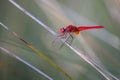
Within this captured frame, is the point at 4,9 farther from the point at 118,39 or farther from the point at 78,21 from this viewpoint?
the point at 118,39

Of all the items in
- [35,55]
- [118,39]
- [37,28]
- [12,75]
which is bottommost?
[12,75]

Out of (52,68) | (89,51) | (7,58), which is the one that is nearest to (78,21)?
(89,51)

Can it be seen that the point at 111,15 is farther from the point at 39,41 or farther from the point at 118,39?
the point at 39,41

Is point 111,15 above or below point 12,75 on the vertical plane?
above

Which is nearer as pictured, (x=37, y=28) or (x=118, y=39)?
(x=118, y=39)

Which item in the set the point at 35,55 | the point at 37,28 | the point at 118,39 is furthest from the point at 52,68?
the point at 118,39

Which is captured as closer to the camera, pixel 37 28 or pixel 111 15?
pixel 111 15
